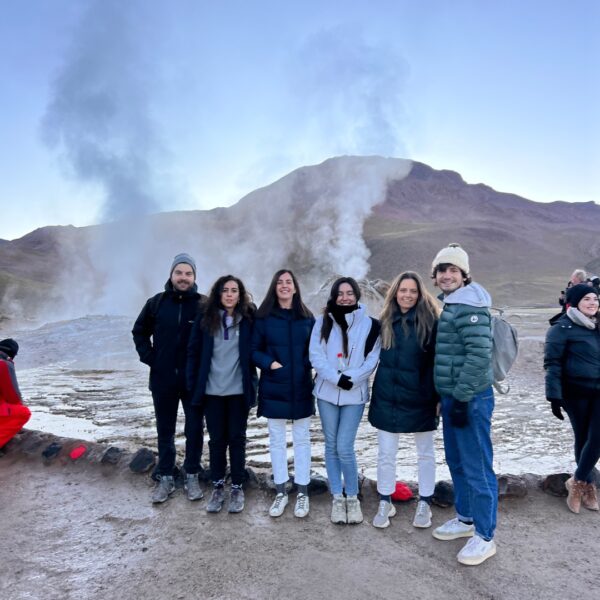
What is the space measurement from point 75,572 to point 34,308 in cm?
4880

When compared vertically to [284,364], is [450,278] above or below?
above

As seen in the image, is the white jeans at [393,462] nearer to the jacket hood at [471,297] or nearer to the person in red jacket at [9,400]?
the jacket hood at [471,297]

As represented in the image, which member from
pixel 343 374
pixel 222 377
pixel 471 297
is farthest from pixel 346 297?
pixel 222 377

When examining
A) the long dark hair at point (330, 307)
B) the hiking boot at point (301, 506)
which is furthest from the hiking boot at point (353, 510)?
the long dark hair at point (330, 307)

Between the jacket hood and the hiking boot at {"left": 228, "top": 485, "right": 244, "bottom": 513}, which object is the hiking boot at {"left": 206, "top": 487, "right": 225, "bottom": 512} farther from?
the jacket hood

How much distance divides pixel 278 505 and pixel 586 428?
2455 mm

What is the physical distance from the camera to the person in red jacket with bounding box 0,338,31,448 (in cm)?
484

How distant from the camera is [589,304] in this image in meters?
3.62

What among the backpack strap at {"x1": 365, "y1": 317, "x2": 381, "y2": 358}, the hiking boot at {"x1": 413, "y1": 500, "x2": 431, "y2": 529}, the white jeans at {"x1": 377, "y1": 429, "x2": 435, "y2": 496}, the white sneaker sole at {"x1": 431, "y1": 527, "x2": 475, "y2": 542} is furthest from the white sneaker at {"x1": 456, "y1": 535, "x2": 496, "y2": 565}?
the backpack strap at {"x1": 365, "y1": 317, "x2": 381, "y2": 358}

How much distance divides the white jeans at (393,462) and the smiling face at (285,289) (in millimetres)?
1215

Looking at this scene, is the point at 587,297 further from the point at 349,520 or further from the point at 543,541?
the point at 349,520

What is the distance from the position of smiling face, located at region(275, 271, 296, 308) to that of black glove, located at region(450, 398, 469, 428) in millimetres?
1462

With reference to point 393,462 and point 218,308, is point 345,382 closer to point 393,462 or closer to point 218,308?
point 393,462

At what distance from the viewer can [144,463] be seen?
4.48 metres
